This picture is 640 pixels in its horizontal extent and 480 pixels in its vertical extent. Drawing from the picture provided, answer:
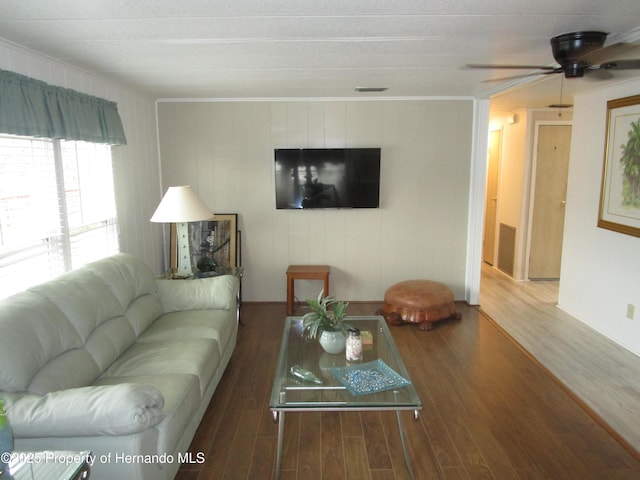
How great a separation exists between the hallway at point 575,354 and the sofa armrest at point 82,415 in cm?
261

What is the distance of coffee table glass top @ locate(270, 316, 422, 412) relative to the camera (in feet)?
7.32

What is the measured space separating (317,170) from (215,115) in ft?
4.10

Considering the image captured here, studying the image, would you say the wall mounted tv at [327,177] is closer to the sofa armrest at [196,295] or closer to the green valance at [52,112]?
the sofa armrest at [196,295]

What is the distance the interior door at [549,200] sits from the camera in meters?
5.91

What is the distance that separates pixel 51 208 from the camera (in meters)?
2.99

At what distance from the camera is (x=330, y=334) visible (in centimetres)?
275

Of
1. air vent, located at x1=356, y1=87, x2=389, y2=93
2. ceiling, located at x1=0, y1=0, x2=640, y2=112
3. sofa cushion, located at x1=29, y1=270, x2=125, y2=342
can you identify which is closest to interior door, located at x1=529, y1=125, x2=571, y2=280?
ceiling, located at x1=0, y1=0, x2=640, y2=112

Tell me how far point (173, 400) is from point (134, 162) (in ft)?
9.10

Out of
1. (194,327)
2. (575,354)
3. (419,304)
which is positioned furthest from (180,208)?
(575,354)

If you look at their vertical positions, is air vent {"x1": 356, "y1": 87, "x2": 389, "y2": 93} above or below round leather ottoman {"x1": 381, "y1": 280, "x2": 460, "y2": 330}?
above

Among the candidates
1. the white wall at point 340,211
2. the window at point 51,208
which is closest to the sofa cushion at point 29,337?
the window at point 51,208

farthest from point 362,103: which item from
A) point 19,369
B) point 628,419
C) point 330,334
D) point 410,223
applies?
point 19,369

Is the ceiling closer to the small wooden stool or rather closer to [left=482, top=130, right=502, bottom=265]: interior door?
the small wooden stool

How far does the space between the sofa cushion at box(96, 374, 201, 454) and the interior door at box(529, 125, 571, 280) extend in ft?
16.9
